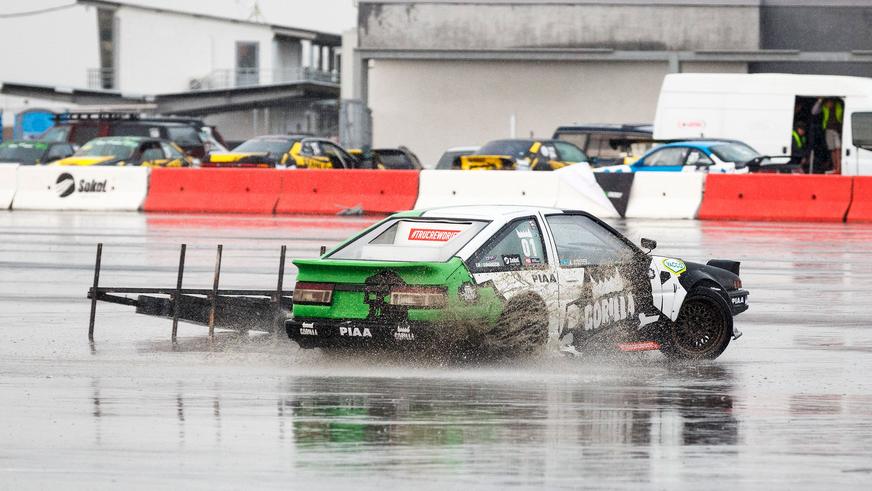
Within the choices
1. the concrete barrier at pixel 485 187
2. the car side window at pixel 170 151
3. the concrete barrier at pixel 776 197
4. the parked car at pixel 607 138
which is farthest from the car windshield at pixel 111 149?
the concrete barrier at pixel 776 197

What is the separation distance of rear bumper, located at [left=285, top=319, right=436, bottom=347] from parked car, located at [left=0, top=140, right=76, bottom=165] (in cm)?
2786

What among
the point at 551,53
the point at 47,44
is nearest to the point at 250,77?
the point at 47,44

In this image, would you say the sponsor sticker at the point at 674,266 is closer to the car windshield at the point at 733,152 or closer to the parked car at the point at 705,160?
the parked car at the point at 705,160

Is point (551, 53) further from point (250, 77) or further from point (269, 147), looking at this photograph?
point (250, 77)

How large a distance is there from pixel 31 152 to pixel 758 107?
1742cm

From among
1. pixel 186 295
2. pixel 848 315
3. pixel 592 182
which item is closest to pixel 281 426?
pixel 186 295

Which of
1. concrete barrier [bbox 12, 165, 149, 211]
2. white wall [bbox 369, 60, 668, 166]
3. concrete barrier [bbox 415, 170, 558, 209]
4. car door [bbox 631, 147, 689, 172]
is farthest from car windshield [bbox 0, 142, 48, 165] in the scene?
car door [bbox 631, 147, 689, 172]

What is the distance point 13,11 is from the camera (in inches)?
2517

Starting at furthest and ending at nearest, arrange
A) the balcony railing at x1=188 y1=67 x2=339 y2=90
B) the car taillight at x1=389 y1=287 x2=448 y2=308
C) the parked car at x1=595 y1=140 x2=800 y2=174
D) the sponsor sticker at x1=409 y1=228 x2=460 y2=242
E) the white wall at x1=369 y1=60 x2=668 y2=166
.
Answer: the balcony railing at x1=188 y1=67 x2=339 y2=90 < the white wall at x1=369 y1=60 x2=668 y2=166 < the parked car at x1=595 y1=140 x2=800 y2=174 < the sponsor sticker at x1=409 y1=228 x2=460 y2=242 < the car taillight at x1=389 y1=287 x2=448 y2=308

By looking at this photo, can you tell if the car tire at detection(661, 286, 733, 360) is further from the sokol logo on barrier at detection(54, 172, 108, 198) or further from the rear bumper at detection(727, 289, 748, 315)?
the sokol logo on barrier at detection(54, 172, 108, 198)

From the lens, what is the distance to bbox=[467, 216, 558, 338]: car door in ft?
33.7

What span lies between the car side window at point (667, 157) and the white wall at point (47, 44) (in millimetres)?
39020

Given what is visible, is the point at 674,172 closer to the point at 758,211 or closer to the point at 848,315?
the point at 758,211

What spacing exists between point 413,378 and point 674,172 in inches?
743
